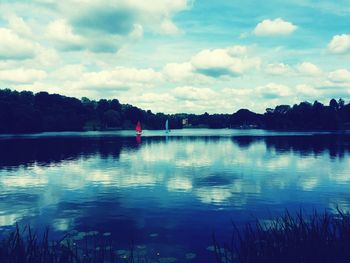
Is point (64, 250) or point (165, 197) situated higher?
point (64, 250)

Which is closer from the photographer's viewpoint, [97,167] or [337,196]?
Result: [337,196]

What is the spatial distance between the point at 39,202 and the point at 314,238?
26.7 meters

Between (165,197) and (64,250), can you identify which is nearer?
(64,250)

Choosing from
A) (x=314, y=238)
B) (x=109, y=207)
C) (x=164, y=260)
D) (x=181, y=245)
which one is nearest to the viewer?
(x=314, y=238)

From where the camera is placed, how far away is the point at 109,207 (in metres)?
31.2

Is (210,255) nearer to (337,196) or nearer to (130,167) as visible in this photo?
(337,196)

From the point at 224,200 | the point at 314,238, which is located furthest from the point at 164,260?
the point at 224,200

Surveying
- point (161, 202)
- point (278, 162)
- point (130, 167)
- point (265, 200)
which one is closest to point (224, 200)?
point (265, 200)

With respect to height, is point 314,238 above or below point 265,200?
above

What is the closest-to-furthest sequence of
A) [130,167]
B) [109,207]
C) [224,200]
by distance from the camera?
1. [109,207]
2. [224,200]
3. [130,167]

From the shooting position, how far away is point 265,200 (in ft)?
110

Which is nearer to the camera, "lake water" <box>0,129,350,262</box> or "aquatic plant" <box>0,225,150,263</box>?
"aquatic plant" <box>0,225,150,263</box>

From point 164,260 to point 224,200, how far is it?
51.2 feet

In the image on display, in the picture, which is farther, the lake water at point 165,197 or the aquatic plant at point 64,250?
the lake water at point 165,197
